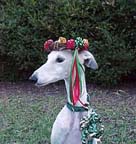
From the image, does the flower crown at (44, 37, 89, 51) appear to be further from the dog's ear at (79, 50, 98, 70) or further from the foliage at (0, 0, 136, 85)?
the foliage at (0, 0, 136, 85)

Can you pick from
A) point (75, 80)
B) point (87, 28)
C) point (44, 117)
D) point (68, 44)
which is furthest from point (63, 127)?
point (87, 28)

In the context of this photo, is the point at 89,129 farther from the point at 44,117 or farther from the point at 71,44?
the point at 44,117

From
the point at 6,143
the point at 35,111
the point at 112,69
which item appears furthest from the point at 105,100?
the point at 6,143

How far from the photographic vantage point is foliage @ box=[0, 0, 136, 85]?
6.82 meters

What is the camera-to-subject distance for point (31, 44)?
7.23 m

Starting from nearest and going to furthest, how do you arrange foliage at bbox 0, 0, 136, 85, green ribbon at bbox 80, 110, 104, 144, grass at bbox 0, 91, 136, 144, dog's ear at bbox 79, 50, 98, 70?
green ribbon at bbox 80, 110, 104, 144 < dog's ear at bbox 79, 50, 98, 70 < grass at bbox 0, 91, 136, 144 < foliage at bbox 0, 0, 136, 85

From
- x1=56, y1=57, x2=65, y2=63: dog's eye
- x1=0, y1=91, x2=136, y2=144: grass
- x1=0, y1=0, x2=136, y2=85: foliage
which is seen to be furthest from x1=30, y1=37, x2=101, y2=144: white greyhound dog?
x1=0, y1=0, x2=136, y2=85: foliage

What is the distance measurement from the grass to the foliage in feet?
1.58

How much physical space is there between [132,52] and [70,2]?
1.10 m

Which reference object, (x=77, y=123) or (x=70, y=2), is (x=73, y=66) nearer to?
(x=77, y=123)

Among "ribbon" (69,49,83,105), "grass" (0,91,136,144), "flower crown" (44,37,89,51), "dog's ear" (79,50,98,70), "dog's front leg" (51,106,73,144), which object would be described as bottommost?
"grass" (0,91,136,144)

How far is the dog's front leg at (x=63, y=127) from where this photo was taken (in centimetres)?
356

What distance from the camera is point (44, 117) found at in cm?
582

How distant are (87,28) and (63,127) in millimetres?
3500
